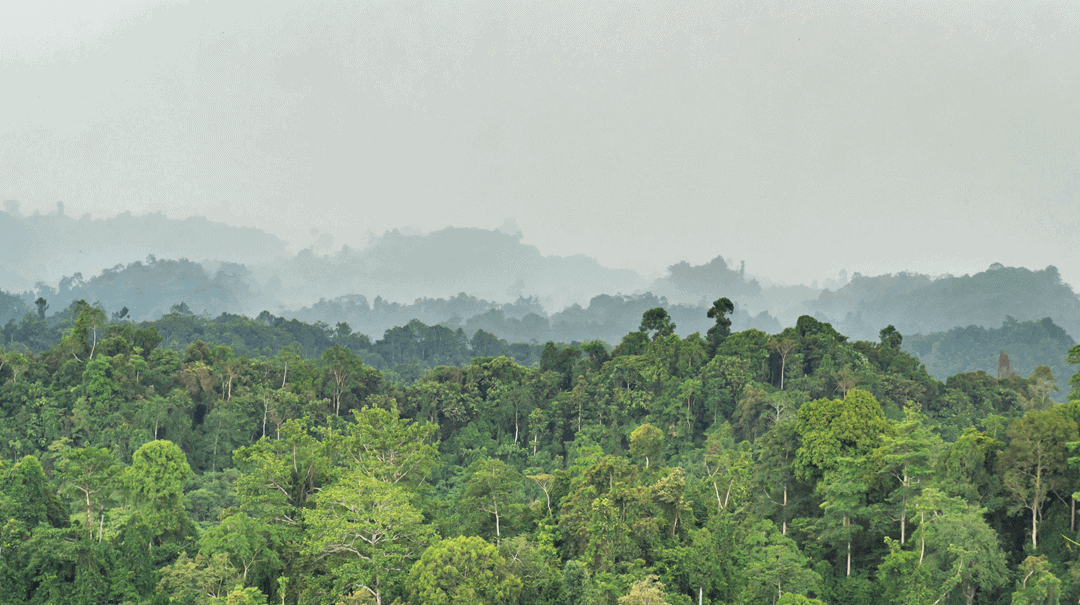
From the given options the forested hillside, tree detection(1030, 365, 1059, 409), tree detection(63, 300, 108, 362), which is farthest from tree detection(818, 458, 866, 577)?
tree detection(63, 300, 108, 362)

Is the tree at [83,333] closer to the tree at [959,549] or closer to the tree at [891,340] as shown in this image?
the tree at [959,549]

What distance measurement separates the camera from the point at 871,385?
120 ft

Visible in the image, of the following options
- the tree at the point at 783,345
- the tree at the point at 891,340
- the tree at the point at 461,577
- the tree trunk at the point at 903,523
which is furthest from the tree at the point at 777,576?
the tree at the point at 891,340

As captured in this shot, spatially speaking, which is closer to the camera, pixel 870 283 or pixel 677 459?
pixel 677 459

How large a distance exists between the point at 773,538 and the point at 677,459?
1471 cm

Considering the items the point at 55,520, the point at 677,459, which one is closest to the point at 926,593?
the point at 677,459

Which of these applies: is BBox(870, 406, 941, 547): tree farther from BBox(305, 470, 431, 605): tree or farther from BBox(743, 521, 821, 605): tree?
BBox(305, 470, 431, 605): tree

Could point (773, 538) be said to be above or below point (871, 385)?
below

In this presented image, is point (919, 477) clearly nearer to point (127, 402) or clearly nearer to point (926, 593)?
point (926, 593)

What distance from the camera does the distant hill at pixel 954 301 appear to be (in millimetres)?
127562

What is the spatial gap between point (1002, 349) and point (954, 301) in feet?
163

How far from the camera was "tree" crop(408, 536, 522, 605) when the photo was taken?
56.0 feet

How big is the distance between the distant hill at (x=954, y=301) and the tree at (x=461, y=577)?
11928 centimetres

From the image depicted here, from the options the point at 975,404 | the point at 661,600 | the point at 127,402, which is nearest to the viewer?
the point at 661,600
